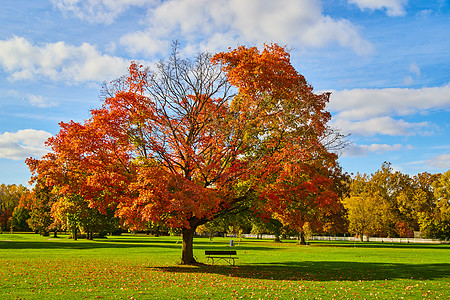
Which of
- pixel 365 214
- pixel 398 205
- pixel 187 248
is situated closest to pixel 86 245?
pixel 187 248

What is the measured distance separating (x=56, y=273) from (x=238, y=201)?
10.2m

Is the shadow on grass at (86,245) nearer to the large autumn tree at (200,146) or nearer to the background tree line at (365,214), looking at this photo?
the background tree line at (365,214)

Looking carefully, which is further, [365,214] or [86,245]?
[365,214]

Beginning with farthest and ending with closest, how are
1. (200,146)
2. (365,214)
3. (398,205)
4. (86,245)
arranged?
(398,205), (365,214), (86,245), (200,146)

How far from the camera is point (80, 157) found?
68.9ft

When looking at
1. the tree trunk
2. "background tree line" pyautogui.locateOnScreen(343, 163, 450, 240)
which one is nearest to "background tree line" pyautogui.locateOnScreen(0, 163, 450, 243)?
"background tree line" pyautogui.locateOnScreen(343, 163, 450, 240)

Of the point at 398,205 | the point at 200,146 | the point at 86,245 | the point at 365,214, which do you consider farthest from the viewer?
the point at 398,205

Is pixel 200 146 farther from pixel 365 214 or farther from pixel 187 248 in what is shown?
pixel 365 214

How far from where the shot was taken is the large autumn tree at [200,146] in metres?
20.2

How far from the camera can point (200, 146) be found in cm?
2370

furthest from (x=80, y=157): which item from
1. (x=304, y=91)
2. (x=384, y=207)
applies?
(x=384, y=207)

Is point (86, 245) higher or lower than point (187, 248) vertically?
lower

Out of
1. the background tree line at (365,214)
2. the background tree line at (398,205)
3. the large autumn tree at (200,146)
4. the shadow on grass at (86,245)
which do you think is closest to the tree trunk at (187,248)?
the large autumn tree at (200,146)

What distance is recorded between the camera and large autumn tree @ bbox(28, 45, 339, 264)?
20172 millimetres
